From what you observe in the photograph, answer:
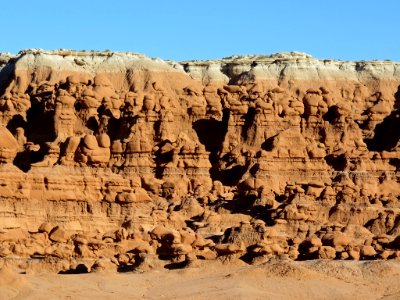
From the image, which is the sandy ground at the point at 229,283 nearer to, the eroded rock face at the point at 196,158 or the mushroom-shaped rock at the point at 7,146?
the eroded rock face at the point at 196,158

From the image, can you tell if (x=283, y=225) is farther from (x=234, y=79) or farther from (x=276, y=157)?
(x=234, y=79)

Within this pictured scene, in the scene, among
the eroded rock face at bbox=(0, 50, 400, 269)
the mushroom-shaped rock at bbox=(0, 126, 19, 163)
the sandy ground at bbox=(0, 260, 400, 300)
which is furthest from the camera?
the mushroom-shaped rock at bbox=(0, 126, 19, 163)

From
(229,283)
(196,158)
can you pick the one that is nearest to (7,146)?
(196,158)

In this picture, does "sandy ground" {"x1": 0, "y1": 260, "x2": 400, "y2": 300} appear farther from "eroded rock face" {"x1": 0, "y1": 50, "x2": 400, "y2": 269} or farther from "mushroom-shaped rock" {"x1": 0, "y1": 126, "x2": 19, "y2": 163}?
"mushroom-shaped rock" {"x1": 0, "y1": 126, "x2": 19, "y2": 163}

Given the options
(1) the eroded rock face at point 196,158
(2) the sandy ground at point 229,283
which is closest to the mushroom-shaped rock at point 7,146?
(1) the eroded rock face at point 196,158

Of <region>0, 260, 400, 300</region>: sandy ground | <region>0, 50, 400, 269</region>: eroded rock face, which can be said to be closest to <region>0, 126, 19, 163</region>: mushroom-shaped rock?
<region>0, 50, 400, 269</region>: eroded rock face

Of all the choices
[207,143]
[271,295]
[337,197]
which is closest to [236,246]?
[271,295]

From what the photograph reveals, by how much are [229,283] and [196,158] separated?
24825 mm

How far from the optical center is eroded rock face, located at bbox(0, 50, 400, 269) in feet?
234

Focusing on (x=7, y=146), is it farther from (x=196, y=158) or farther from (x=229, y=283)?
(x=229, y=283)

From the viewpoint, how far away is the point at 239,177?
291 feet

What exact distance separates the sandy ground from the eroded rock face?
207 centimetres

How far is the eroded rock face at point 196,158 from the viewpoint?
71.4 m

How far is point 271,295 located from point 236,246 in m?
6.43
